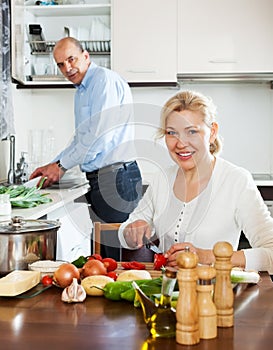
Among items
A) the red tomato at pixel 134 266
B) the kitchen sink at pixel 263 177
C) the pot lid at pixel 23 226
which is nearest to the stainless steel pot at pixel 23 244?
the pot lid at pixel 23 226

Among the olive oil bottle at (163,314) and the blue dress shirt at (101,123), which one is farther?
the blue dress shirt at (101,123)

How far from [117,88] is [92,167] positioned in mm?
493

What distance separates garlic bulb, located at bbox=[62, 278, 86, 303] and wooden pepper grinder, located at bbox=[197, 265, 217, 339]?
358 mm

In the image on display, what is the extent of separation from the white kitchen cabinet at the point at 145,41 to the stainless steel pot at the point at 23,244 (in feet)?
8.29

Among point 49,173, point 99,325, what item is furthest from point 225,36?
point 99,325

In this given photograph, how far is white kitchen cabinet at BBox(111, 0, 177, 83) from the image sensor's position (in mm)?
4168

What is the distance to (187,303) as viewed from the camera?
116cm

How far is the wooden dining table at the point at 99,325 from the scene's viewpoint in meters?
1.15

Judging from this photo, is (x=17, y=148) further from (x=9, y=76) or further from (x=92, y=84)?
(x=92, y=84)

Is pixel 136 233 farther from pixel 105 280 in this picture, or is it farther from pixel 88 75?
pixel 88 75

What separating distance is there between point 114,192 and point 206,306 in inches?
106

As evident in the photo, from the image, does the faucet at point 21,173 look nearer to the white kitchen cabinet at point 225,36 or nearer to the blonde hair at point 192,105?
the white kitchen cabinet at point 225,36

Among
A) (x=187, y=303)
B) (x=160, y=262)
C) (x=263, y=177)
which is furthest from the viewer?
(x=263, y=177)

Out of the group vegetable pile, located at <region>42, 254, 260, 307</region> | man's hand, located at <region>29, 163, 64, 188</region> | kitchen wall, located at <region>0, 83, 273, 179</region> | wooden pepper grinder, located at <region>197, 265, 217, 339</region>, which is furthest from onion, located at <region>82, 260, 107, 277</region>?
kitchen wall, located at <region>0, 83, 273, 179</region>
